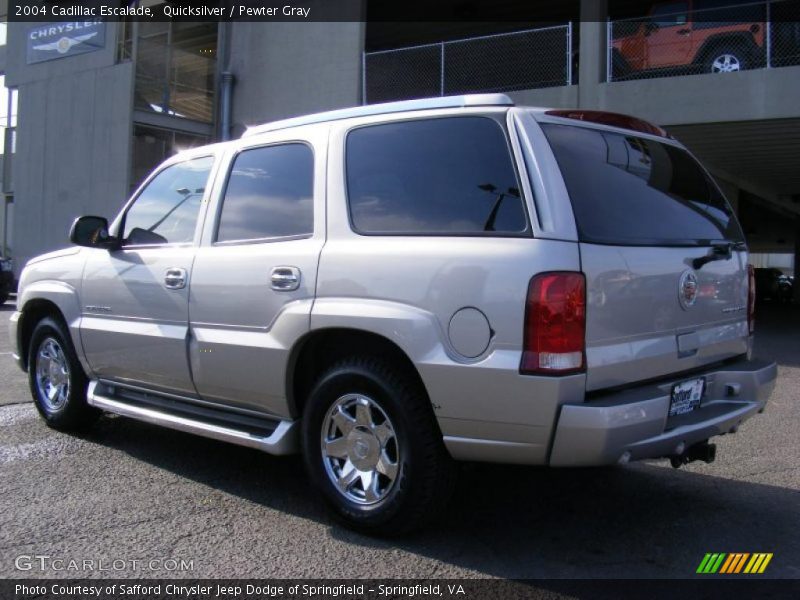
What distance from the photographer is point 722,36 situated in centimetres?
1215

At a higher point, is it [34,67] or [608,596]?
[34,67]

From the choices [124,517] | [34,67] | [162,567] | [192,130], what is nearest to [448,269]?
[162,567]

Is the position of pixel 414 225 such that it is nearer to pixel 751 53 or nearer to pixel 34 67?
pixel 751 53

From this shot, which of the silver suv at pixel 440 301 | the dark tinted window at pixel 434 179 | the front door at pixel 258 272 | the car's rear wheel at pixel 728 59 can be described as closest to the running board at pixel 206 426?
the silver suv at pixel 440 301

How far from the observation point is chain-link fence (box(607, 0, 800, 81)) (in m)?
11.9

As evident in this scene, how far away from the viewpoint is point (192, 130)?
19.1 meters

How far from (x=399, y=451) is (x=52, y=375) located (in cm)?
335

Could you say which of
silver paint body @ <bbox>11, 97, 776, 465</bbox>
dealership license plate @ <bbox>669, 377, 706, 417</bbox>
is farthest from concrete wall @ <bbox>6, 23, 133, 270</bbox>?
dealership license plate @ <bbox>669, 377, 706, 417</bbox>

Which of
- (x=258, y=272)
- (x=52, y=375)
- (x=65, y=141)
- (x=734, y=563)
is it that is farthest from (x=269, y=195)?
(x=65, y=141)

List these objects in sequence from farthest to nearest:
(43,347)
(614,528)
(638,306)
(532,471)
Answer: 1. (43,347)
2. (532,471)
3. (614,528)
4. (638,306)

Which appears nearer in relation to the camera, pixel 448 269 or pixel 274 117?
pixel 448 269

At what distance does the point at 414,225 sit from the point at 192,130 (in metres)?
16.9

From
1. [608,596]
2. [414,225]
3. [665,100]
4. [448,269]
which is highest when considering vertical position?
[665,100]

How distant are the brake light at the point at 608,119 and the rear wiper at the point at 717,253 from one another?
721mm
